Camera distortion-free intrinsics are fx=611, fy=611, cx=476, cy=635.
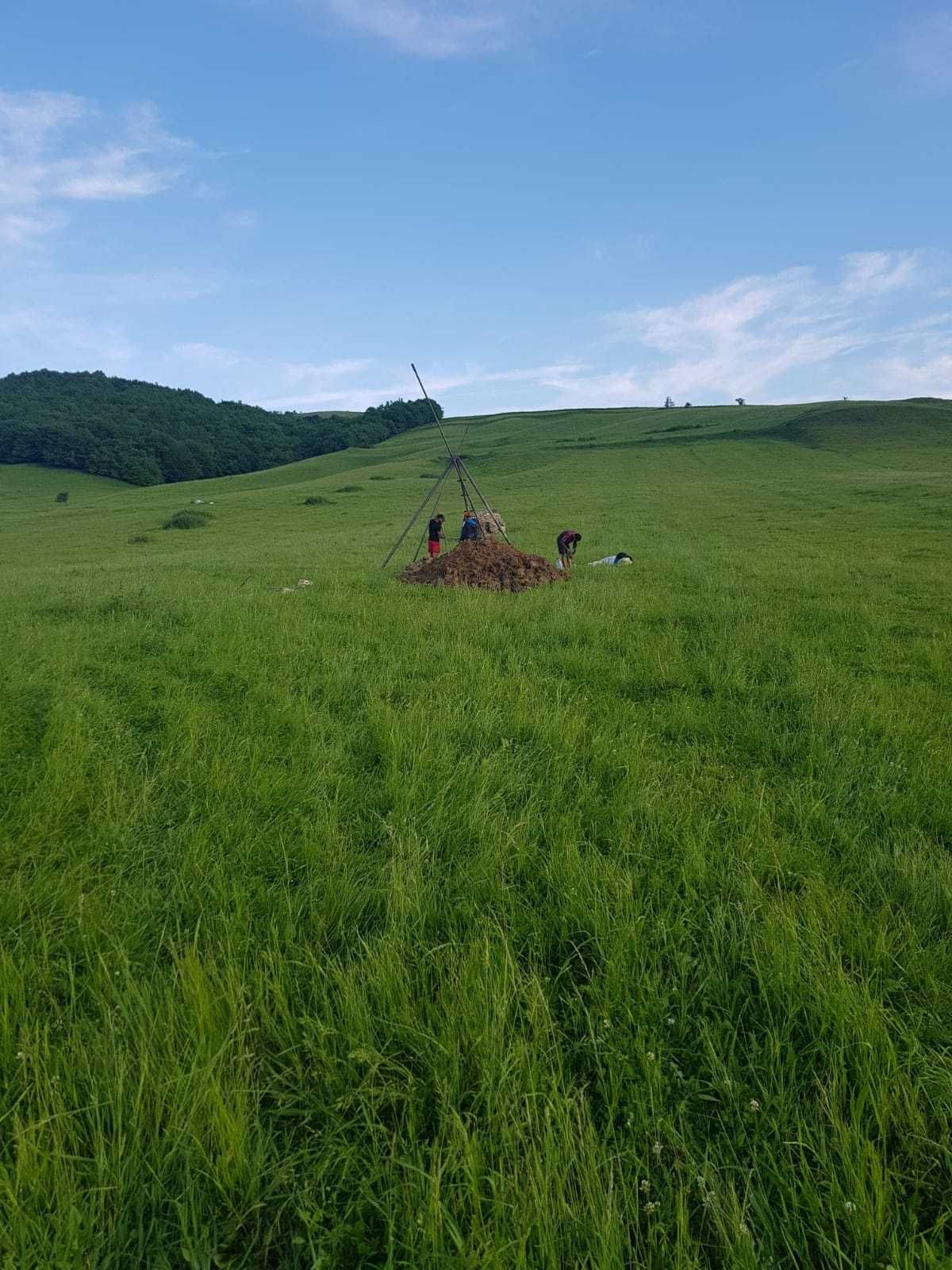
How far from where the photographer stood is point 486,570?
12.2 metres

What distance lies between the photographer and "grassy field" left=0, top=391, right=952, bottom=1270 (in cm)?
168

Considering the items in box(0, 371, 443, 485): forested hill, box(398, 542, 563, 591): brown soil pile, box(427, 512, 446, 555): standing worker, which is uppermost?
box(0, 371, 443, 485): forested hill

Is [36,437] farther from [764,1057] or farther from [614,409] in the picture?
Answer: [764,1057]

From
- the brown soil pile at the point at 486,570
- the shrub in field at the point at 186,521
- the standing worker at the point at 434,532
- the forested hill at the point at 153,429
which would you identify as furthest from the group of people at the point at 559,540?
the forested hill at the point at 153,429

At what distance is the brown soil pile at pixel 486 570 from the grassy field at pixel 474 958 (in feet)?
16.1

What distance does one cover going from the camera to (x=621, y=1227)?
1.63 metres

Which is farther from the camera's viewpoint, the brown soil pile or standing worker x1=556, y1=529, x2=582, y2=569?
standing worker x1=556, y1=529, x2=582, y2=569

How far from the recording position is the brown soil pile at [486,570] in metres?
11.9

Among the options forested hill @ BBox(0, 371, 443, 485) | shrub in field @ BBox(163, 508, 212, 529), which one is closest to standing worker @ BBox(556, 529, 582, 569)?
shrub in field @ BBox(163, 508, 212, 529)

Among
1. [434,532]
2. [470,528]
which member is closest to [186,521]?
[434,532]

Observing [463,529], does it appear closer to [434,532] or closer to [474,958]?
[434,532]

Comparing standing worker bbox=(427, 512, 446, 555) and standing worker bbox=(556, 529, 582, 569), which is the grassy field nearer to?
standing worker bbox=(556, 529, 582, 569)

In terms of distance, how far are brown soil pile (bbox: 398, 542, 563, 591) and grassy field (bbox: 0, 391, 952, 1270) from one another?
4.90m

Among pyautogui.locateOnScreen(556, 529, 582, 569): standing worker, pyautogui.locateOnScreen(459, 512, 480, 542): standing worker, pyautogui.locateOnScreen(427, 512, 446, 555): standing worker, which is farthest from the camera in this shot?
pyautogui.locateOnScreen(427, 512, 446, 555): standing worker
